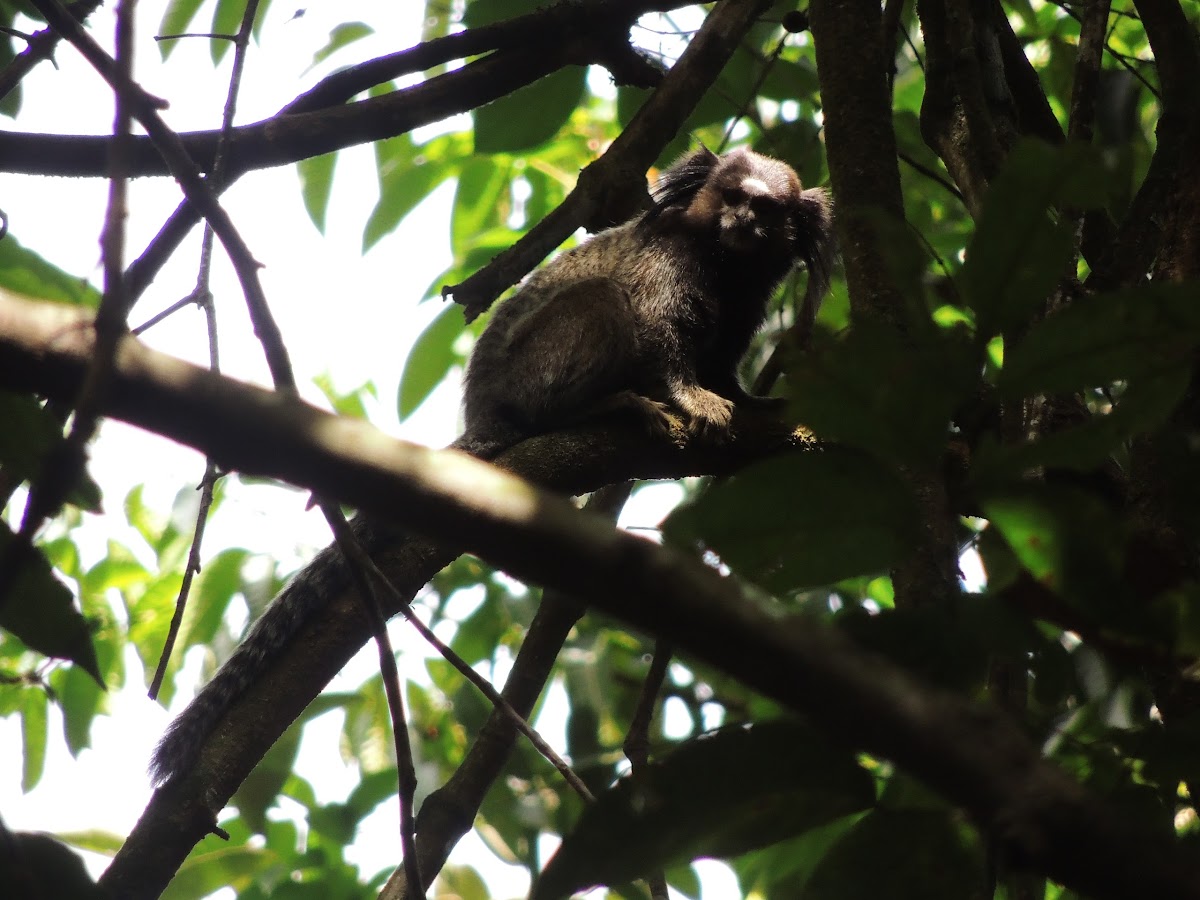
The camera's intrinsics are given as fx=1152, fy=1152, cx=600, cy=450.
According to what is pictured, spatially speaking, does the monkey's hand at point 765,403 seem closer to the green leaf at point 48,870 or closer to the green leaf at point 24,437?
the green leaf at point 24,437

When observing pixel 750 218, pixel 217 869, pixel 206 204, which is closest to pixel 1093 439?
pixel 206 204

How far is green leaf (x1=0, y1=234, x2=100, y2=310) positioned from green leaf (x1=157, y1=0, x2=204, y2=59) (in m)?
1.50

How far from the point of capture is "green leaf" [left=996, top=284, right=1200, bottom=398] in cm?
90

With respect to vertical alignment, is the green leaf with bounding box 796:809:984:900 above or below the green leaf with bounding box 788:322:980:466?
below

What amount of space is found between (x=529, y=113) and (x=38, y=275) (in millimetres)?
1594

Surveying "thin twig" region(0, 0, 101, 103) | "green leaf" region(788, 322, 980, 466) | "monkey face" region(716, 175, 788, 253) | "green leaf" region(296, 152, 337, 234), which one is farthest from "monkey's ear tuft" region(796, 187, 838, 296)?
"green leaf" region(788, 322, 980, 466)

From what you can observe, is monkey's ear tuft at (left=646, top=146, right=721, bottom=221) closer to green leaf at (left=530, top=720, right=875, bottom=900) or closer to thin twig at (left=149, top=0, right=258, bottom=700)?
thin twig at (left=149, top=0, right=258, bottom=700)

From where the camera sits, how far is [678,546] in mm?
990

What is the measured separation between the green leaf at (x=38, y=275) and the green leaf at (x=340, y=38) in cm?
193

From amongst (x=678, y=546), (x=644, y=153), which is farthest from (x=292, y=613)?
(x=678, y=546)

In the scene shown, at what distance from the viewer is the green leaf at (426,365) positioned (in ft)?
13.6

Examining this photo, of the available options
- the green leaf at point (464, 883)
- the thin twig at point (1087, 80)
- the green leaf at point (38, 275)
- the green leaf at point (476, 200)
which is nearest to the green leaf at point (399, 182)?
the green leaf at point (476, 200)

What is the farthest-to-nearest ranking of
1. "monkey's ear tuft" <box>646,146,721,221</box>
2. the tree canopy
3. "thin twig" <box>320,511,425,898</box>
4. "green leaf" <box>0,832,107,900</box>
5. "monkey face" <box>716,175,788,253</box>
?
"monkey's ear tuft" <box>646,146,721,221</box> → "monkey face" <box>716,175,788,253</box> → "thin twig" <box>320,511,425,898</box> → "green leaf" <box>0,832,107,900</box> → the tree canopy

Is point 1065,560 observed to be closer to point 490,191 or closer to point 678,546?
point 678,546
